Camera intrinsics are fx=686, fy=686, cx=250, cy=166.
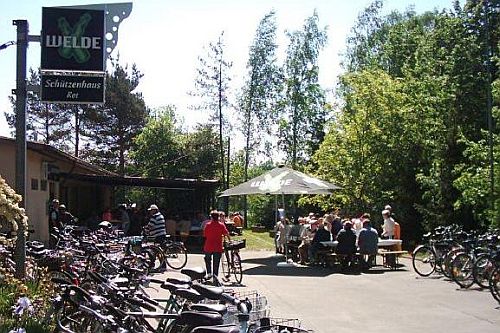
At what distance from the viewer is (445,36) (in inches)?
1107

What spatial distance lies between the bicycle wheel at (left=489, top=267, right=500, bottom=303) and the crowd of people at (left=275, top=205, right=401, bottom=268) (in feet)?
18.6

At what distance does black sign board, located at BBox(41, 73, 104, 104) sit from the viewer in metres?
9.05

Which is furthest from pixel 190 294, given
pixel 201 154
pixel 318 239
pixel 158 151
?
pixel 158 151

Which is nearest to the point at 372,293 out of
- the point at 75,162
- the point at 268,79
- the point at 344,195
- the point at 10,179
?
the point at 10,179

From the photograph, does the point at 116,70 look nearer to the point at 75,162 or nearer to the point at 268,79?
the point at 268,79

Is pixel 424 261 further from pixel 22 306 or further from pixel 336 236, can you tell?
pixel 22 306

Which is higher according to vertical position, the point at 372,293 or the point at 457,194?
the point at 457,194

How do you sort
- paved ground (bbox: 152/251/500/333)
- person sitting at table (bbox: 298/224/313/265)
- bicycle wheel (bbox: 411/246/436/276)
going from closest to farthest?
paved ground (bbox: 152/251/500/333) → bicycle wheel (bbox: 411/246/436/276) → person sitting at table (bbox: 298/224/313/265)

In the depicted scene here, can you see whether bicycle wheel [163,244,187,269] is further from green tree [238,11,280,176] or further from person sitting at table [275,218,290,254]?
green tree [238,11,280,176]

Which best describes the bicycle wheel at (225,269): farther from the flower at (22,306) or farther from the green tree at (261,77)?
the green tree at (261,77)

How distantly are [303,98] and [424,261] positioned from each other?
97.3 feet

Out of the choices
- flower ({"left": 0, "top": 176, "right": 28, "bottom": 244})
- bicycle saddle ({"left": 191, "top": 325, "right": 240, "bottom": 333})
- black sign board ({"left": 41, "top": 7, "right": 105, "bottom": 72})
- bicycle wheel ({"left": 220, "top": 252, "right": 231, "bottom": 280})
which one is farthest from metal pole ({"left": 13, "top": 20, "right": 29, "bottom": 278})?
bicycle wheel ({"left": 220, "top": 252, "right": 231, "bottom": 280})

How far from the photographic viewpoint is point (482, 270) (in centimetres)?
1338

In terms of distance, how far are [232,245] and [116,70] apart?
36.5m
